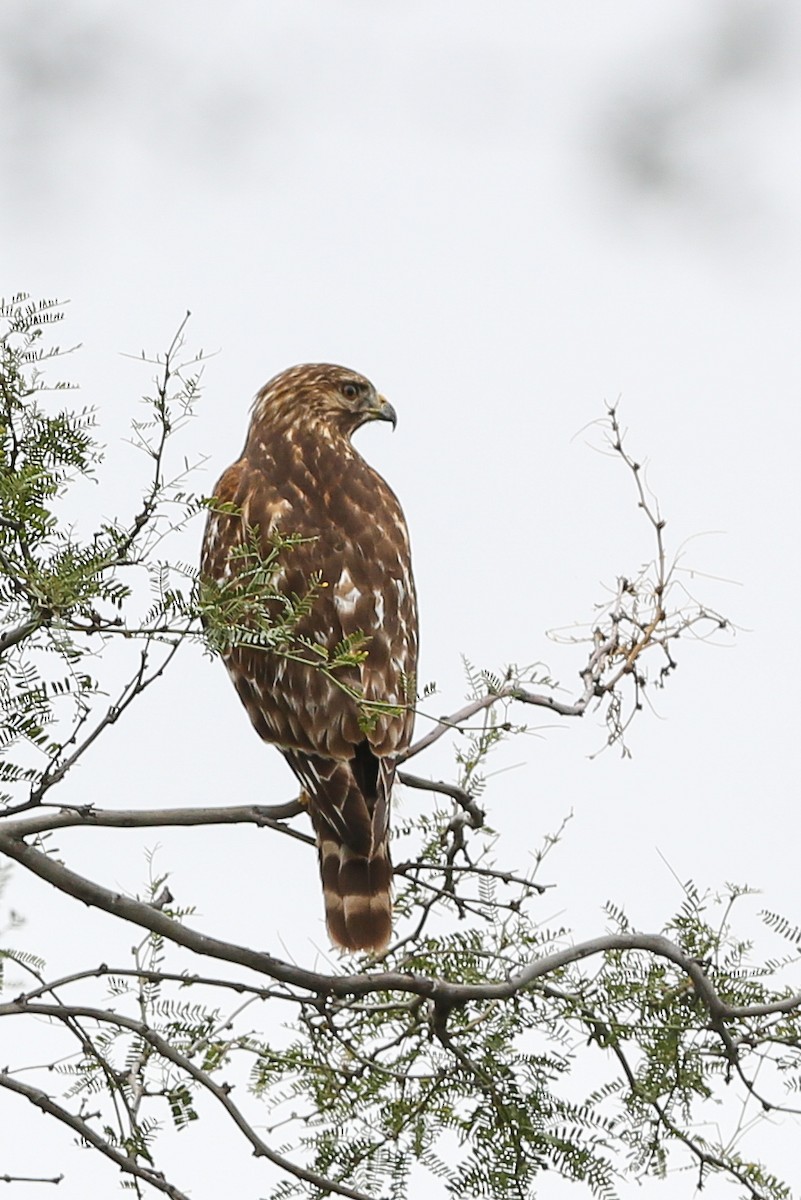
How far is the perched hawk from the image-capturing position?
3350 millimetres

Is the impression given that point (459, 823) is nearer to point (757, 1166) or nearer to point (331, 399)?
point (757, 1166)

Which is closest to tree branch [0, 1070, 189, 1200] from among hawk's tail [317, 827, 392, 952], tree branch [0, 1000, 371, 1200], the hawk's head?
tree branch [0, 1000, 371, 1200]

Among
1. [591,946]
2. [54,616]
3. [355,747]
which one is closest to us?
[54,616]

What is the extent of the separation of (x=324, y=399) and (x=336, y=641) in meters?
1.55

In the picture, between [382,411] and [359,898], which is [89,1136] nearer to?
[359,898]

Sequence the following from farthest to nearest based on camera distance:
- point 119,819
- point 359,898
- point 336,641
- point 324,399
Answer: point 324,399
point 336,641
point 359,898
point 119,819

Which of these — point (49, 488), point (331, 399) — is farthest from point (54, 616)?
point (331, 399)

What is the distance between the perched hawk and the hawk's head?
0.61ft

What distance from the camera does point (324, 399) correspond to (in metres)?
5.05

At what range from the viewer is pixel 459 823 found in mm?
3283

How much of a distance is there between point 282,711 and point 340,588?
1.10 feet

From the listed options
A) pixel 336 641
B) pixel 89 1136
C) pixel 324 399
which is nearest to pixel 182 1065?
pixel 89 1136

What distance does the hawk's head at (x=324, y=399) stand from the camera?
16.2ft

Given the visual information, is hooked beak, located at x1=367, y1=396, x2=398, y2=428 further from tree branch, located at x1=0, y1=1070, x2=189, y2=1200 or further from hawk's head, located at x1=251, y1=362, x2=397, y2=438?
tree branch, located at x1=0, y1=1070, x2=189, y2=1200
